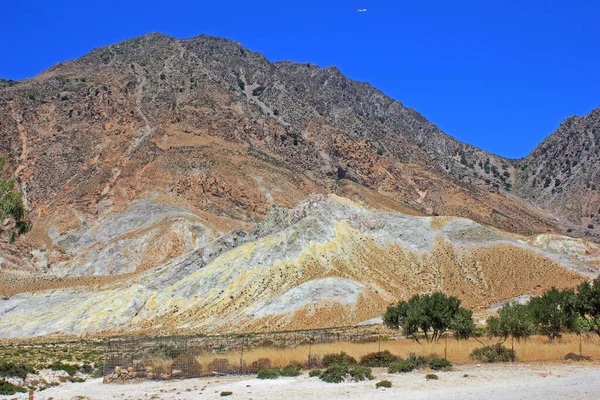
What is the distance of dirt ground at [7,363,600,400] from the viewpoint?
72.1ft

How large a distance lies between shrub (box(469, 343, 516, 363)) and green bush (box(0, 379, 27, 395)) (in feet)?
71.6

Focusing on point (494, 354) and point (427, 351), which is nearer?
point (494, 354)

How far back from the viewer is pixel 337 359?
30.1m

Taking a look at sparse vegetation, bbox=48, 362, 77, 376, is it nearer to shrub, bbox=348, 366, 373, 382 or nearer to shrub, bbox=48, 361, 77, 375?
shrub, bbox=48, 361, 77, 375

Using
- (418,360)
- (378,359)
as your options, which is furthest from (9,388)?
(418,360)

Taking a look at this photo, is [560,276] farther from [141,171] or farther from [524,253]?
[141,171]

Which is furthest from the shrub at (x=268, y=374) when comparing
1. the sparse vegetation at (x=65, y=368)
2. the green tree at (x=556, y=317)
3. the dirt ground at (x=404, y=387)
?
the green tree at (x=556, y=317)

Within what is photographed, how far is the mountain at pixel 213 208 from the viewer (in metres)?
73.1

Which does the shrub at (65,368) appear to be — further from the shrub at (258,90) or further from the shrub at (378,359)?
the shrub at (258,90)

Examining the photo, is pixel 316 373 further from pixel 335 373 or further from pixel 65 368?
pixel 65 368

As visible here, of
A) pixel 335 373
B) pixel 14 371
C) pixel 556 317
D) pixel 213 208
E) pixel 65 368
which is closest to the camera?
pixel 335 373

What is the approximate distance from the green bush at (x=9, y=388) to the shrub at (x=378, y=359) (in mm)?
16192

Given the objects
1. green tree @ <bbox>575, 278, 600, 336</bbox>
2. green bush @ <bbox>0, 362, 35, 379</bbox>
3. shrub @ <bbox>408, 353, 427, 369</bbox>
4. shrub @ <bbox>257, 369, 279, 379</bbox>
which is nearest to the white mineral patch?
green tree @ <bbox>575, 278, 600, 336</bbox>

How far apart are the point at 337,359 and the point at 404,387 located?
6472 millimetres
